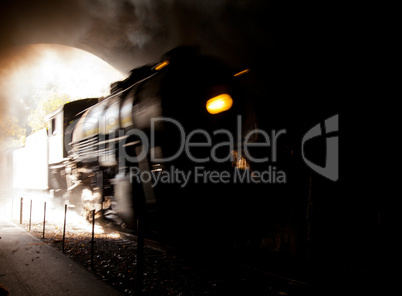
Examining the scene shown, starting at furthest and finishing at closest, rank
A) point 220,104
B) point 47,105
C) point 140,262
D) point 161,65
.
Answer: point 47,105 < point 161,65 < point 220,104 < point 140,262

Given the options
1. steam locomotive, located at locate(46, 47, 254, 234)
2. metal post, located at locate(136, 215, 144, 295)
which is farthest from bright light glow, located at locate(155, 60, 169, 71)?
metal post, located at locate(136, 215, 144, 295)

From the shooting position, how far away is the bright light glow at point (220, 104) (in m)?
3.86

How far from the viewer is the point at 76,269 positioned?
3.98m

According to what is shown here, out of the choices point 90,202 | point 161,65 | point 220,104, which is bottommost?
point 90,202

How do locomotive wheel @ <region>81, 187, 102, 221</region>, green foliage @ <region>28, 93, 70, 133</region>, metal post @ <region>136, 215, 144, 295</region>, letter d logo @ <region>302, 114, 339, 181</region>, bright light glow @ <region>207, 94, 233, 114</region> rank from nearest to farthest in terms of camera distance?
metal post @ <region>136, 215, 144, 295</region> → bright light glow @ <region>207, 94, 233, 114</region> → letter d logo @ <region>302, 114, 339, 181</region> → locomotive wheel @ <region>81, 187, 102, 221</region> → green foliage @ <region>28, 93, 70, 133</region>

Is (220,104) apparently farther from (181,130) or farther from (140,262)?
(140,262)

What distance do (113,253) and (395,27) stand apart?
20.2ft

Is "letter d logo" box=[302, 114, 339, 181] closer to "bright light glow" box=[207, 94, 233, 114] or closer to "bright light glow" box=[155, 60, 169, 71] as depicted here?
A: "bright light glow" box=[207, 94, 233, 114]

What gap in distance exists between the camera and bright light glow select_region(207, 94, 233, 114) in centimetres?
386

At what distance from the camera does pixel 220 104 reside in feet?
12.7

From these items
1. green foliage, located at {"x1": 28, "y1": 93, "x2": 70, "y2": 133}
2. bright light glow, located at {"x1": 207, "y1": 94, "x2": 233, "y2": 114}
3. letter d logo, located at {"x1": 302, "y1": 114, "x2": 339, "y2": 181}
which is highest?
green foliage, located at {"x1": 28, "y1": 93, "x2": 70, "y2": 133}

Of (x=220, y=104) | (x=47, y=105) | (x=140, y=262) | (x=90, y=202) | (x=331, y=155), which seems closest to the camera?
(x=140, y=262)

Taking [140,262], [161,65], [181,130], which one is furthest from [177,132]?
[140,262]

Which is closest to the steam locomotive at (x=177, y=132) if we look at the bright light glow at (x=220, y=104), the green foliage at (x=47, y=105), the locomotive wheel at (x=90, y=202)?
the bright light glow at (x=220, y=104)
